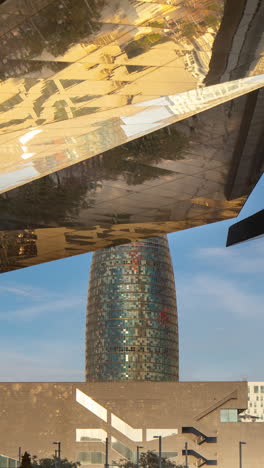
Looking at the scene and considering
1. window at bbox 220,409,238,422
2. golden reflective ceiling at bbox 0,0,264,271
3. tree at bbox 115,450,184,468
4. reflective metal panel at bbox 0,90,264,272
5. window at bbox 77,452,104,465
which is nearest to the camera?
golden reflective ceiling at bbox 0,0,264,271

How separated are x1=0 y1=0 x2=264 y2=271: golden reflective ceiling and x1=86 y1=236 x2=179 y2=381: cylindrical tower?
113870 millimetres

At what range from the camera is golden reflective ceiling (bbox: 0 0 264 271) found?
11.8 metres

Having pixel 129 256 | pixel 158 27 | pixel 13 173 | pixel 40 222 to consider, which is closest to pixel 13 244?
pixel 40 222

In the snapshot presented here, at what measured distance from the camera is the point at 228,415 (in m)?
74.6

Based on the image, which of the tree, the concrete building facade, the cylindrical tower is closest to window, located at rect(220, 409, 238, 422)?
the concrete building facade

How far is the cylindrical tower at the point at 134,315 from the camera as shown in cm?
13388

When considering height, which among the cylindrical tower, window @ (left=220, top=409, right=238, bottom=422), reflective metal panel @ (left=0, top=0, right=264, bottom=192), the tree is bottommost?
the tree

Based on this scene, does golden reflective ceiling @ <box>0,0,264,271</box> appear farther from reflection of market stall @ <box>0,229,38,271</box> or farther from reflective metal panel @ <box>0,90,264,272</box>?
reflection of market stall @ <box>0,229,38,271</box>

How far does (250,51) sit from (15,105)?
416 centimetres

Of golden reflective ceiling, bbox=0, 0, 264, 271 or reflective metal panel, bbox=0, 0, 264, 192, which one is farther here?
golden reflective ceiling, bbox=0, 0, 264, 271

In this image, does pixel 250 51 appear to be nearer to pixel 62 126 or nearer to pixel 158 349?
pixel 62 126

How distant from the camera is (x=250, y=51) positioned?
12562 millimetres

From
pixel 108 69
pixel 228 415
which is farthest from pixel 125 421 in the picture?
pixel 108 69

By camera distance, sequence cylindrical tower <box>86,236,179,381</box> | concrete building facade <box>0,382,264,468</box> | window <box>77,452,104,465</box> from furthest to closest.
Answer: cylindrical tower <box>86,236,179,381</box>, concrete building facade <box>0,382,264,468</box>, window <box>77,452,104,465</box>
